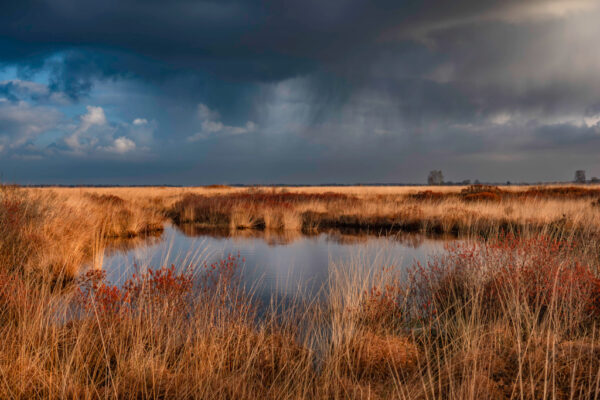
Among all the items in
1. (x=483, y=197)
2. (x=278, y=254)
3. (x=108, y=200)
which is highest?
(x=108, y=200)

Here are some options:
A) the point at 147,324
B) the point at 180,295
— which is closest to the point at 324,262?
the point at 180,295

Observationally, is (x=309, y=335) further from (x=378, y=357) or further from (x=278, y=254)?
(x=278, y=254)

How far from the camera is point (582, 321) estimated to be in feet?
14.4

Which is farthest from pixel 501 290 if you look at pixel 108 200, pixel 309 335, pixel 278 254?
pixel 108 200

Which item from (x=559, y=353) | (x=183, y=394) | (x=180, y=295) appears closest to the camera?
(x=183, y=394)

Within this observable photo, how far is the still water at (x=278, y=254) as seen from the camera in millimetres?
7129

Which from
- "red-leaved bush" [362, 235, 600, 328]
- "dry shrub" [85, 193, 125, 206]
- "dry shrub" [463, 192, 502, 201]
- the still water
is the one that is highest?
"dry shrub" [85, 193, 125, 206]

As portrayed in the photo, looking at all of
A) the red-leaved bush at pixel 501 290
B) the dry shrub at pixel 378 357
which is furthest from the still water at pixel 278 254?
the dry shrub at pixel 378 357

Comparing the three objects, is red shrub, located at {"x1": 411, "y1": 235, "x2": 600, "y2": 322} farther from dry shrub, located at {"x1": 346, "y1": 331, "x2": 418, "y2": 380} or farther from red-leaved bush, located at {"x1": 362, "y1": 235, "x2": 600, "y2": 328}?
dry shrub, located at {"x1": 346, "y1": 331, "x2": 418, "y2": 380}

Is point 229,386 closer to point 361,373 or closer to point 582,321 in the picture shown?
point 361,373

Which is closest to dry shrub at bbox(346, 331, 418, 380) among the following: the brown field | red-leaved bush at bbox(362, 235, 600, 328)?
the brown field

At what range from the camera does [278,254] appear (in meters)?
11.0

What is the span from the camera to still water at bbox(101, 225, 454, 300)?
7129mm

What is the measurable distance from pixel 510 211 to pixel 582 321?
44.6ft
